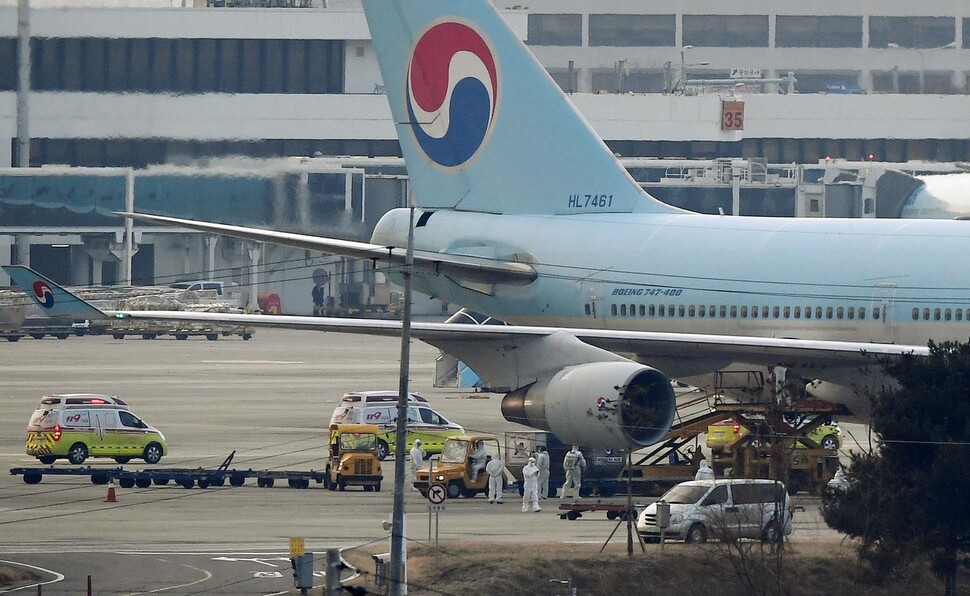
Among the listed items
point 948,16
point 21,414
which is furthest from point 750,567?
point 948,16

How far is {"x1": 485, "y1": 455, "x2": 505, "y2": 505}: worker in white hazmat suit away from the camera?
32594mm

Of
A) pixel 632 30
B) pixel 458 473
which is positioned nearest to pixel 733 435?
pixel 458 473

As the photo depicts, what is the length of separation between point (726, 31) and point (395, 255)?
11599cm

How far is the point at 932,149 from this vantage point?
99.6 m

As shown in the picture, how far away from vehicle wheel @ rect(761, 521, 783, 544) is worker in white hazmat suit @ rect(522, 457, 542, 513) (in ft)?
21.4

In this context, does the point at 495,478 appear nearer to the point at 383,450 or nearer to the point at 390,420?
the point at 383,450

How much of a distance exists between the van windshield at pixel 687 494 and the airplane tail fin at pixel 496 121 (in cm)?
1054

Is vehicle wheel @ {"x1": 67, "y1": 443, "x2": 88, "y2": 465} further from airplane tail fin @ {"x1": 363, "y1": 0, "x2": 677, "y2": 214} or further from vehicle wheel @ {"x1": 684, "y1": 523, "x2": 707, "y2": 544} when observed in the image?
vehicle wheel @ {"x1": 684, "y1": 523, "x2": 707, "y2": 544}

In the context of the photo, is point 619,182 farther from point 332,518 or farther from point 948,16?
point 948,16

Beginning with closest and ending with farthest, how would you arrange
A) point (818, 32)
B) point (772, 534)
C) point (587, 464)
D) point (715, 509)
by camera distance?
1. point (772, 534)
2. point (715, 509)
3. point (587, 464)
4. point (818, 32)

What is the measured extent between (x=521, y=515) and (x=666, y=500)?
149 inches

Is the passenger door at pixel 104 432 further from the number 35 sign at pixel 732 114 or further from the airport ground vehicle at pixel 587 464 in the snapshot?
the number 35 sign at pixel 732 114

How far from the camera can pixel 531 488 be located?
31.5 metres

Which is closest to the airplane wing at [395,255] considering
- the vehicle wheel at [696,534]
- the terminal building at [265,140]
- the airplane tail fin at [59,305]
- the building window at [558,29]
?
the airplane tail fin at [59,305]
